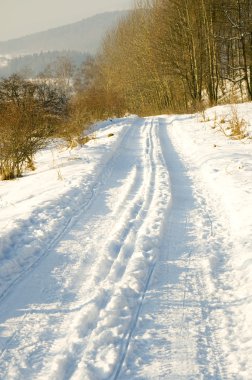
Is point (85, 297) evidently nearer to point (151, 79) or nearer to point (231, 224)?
point (231, 224)

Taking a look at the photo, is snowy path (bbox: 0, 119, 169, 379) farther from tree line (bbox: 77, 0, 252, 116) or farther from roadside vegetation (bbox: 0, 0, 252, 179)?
tree line (bbox: 77, 0, 252, 116)

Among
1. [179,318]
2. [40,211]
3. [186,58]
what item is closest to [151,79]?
[186,58]

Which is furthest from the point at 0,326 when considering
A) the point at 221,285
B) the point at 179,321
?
the point at 221,285

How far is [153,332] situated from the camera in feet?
9.82

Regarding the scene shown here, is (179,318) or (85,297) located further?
(85,297)

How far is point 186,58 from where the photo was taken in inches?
1109

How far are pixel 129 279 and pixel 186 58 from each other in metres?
27.2

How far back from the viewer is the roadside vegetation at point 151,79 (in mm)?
13039

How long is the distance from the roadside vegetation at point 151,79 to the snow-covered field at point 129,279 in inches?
234

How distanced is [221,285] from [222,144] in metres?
7.98

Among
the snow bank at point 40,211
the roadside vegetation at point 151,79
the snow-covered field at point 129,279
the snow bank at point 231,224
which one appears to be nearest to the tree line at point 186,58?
the roadside vegetation at point 151,79

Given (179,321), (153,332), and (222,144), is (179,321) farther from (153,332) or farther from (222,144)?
(222,144)

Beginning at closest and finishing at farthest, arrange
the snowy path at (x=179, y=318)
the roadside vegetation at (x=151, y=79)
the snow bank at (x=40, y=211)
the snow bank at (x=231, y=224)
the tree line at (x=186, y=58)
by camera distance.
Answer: the snowy path at (x=179, y=318) → the snow bank at (x=231, y=224) → the snow bank at (x=40, y=211) → the roadside vegetation at (x=151, y=79) → the tree line at (x=186, y=58)

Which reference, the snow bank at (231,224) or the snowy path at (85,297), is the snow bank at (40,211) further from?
the snow bank at (231,224)
